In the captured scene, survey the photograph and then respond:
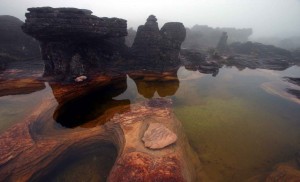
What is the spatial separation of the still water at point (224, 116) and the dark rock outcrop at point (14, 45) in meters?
12.5

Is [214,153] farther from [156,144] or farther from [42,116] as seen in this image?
[42,116]

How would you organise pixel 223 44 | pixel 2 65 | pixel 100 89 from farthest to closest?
pixel 223 44 < pixel 2 65 < pixel 100 89

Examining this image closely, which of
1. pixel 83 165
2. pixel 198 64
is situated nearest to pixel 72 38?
pixel 83 165

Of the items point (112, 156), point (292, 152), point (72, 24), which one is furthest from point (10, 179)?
point (72, 24)

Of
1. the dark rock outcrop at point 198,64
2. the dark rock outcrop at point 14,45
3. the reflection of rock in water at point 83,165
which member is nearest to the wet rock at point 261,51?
the dark rock outcrop at point 198,64

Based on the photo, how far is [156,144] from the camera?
802 centimetres

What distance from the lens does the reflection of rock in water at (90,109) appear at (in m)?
A: 10.1

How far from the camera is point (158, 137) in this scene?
8469mm

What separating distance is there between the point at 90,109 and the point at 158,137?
185 inches

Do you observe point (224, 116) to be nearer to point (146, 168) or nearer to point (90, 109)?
point (146, 168)

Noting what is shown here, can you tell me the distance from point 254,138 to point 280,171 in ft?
7.35

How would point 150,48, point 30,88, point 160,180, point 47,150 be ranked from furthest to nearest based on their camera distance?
point 150,48 → point 30,88 → point 47,150 → point 160,180

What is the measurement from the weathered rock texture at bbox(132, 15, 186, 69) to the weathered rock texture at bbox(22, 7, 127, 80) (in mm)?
2868

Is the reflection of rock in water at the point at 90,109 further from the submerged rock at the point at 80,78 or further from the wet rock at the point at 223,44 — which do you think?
the wet rock at the point at 223,44
